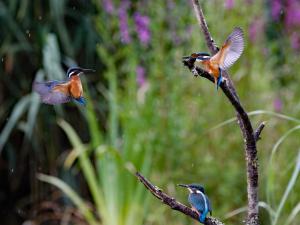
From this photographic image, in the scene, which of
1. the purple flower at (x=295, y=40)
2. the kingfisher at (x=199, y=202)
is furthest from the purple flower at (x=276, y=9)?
the kingfisher at (x=199, y=202)

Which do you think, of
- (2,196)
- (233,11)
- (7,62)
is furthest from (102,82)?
(233,11)

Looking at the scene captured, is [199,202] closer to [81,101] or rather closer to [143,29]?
[81,101]

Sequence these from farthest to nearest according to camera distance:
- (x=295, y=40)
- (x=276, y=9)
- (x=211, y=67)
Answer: (x=276, y=9) < (x=295, y=40) < (x=211, y=67)

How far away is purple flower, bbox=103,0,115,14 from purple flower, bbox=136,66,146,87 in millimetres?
317

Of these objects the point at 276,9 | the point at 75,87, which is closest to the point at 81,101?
the point at 75,87

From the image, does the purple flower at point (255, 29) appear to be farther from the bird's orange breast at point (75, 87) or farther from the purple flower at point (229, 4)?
the bird's orange breast at point (75, 87)

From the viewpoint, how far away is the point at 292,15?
349 cm

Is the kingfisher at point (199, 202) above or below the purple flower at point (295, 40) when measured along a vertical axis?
below

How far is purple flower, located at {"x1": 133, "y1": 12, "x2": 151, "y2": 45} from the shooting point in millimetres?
3119

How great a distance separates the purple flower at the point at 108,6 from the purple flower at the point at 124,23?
4cm

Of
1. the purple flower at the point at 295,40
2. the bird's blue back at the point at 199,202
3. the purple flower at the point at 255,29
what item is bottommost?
the bird's blue back at the point at 199,202

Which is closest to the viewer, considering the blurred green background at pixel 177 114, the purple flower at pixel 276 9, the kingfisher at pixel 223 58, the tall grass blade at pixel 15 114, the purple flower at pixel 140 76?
the kingfisher at pixel 223 58

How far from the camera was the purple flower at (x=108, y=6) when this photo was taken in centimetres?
311

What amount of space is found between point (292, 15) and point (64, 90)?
293 cm
